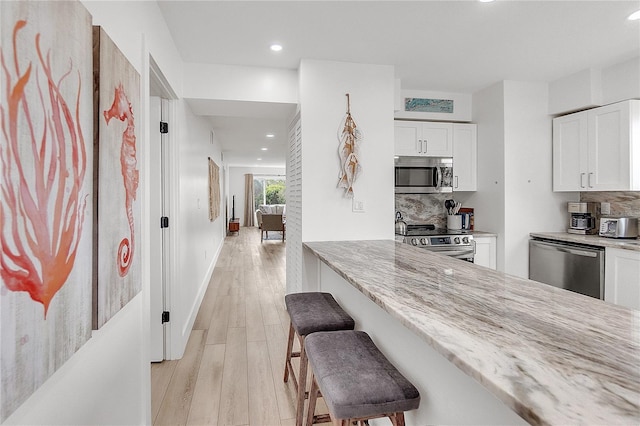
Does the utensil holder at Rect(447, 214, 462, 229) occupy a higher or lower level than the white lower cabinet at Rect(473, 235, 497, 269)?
higher

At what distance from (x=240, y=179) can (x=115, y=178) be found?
40.8 feet

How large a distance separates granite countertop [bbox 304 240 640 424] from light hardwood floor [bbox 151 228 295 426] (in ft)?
3.86

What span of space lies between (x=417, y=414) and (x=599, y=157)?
3.20m

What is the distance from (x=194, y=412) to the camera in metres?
2.11

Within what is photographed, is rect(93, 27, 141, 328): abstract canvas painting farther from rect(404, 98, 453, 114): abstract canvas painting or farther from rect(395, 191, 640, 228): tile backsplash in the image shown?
rect(395, 191, 640, 228): tile backsplash

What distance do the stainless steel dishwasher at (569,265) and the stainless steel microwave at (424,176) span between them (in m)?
1.10

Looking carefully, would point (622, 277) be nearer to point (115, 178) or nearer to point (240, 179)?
point (115, 178)

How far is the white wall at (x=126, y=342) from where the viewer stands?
3.41 ft

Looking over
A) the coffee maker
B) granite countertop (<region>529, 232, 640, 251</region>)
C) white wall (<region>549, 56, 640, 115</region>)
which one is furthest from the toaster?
white wall (<region>549, 56, 640, 115</region>)

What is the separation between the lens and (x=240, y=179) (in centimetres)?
1351

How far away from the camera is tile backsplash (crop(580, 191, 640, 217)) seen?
3.36m

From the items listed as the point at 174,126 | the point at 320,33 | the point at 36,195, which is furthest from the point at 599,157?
the point at 36,195

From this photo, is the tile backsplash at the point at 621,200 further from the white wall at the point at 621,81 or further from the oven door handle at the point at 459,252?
the oven door handle at the point at 459,252

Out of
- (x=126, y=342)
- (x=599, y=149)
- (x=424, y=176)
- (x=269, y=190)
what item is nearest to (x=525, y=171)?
(x=599, y=149)
